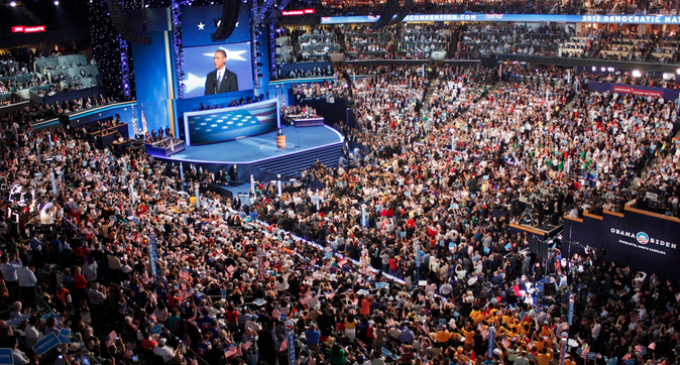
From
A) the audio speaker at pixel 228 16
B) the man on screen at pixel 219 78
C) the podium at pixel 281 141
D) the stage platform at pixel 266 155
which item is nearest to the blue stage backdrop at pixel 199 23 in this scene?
the man on screen at pixel 219 78

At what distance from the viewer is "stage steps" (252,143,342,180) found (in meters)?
27.7

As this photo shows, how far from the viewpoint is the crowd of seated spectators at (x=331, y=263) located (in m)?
10.6

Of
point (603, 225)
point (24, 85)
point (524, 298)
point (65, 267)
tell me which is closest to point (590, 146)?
point (603, 225)

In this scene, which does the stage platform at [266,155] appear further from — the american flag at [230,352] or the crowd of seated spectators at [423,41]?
the american flag at [230,352]

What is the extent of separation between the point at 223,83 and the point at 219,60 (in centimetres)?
116

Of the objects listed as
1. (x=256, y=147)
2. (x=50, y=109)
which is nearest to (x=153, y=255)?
(x=50, y=109)

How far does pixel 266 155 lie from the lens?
94.8 ft

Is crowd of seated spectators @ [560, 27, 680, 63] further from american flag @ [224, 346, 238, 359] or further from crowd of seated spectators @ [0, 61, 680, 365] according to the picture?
american flag @ [224, 346, 238, 359]

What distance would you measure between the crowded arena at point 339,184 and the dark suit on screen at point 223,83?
0.08 metres

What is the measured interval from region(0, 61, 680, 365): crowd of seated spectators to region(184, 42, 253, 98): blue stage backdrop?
21.3 feet

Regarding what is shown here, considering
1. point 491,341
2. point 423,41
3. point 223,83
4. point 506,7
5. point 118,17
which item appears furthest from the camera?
point 423,41

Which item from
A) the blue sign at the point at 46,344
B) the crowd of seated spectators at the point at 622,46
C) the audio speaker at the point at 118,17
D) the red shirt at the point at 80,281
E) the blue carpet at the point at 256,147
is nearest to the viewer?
the blue sign at the point at 46,344

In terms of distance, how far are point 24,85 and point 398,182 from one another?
53.5 feet

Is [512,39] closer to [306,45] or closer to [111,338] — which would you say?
[306,45]
